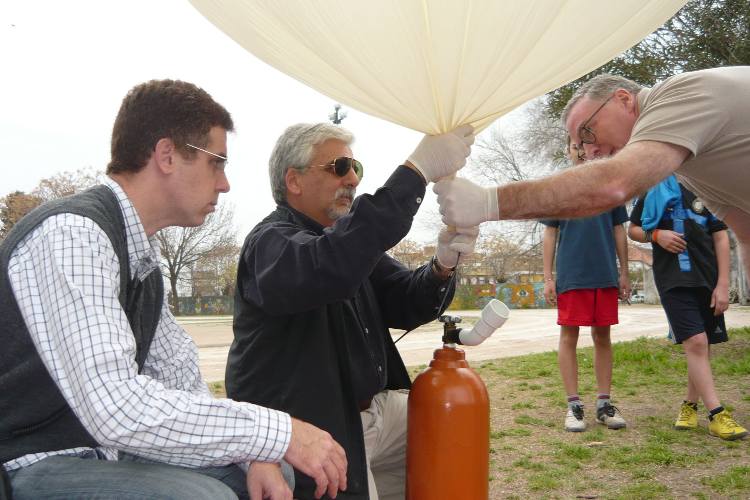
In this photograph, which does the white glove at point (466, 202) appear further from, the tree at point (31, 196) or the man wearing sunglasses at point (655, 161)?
the tree at point (31, 196)

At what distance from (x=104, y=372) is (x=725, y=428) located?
4.33 m

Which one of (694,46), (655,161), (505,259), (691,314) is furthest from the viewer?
(505,259)

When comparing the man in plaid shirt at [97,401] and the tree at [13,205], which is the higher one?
the tree at [13,205]

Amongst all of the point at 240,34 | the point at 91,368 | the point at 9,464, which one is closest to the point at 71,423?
the point at 9,464

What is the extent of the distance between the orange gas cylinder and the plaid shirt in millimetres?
910

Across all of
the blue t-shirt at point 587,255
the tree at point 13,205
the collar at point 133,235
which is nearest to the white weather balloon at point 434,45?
the collar at point 133,235

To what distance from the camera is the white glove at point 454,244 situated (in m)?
2.71

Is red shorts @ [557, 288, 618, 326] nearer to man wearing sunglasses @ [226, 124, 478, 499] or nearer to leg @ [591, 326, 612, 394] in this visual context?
leg @ [591, 326, 612, 394]

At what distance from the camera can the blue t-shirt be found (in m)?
5.23

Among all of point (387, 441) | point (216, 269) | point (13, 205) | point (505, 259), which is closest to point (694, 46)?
point (387, 441)

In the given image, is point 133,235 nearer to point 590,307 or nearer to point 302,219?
point 302,219

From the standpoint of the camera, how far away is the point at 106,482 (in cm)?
169

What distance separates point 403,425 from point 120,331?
1.67 m

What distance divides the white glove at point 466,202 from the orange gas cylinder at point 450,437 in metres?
0.61
